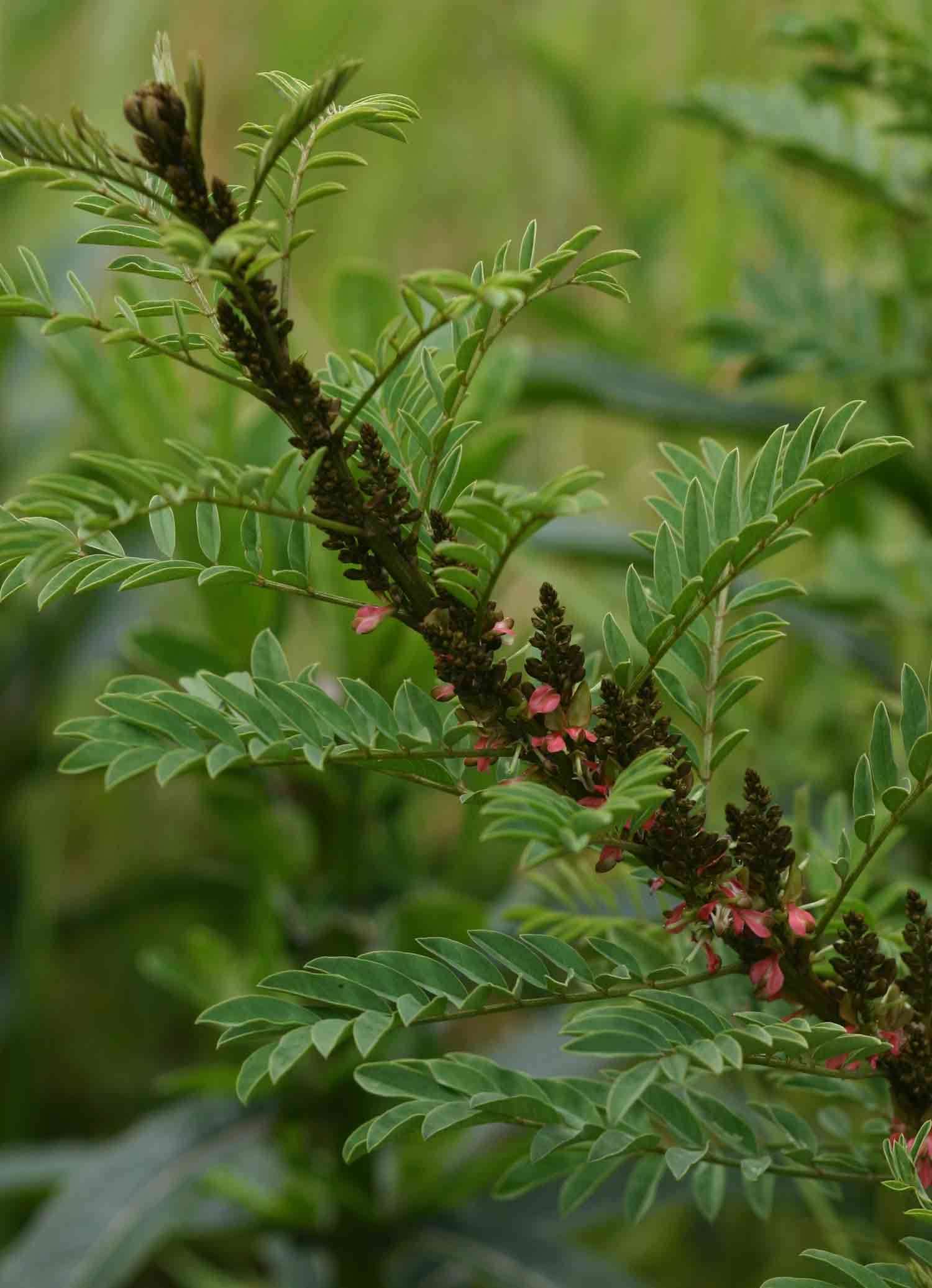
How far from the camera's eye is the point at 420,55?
3.99 feet

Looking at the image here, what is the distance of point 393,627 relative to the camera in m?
0.50

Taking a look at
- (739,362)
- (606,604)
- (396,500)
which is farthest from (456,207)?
(396,500)

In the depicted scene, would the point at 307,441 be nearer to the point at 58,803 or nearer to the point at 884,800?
the point at 884,800

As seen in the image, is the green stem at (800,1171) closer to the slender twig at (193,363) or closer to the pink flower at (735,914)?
the pink flower at (735,914)

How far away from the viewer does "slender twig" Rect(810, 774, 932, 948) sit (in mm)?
230

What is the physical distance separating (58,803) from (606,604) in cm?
43

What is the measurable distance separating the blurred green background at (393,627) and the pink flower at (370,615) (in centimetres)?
21

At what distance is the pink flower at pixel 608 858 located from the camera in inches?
9.1

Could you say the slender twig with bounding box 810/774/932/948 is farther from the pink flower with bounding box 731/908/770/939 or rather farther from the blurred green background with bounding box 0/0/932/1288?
the blurred green background with bounding box 0/0/932/1288

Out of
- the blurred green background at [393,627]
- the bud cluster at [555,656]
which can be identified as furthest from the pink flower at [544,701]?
the blurred green background at [393,627]

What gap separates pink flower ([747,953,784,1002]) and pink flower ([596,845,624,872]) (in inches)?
1.3

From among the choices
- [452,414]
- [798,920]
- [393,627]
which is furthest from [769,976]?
[393,627]

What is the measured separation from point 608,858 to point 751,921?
3 centimetres

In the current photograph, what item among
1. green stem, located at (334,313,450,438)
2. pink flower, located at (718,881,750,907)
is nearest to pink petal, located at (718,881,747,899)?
pink flower, located at (718,881,750,907)
